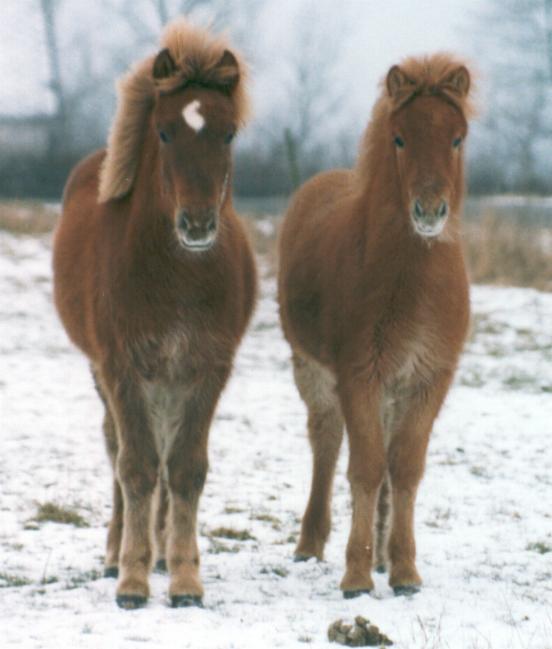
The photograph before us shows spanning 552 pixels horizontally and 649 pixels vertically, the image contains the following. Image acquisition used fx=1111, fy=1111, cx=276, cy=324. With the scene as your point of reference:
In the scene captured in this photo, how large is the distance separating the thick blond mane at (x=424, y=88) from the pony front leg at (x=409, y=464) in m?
1.14

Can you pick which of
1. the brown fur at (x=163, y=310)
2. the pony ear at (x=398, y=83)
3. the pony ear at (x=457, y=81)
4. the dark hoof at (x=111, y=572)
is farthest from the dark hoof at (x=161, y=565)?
the pony ear at (x=457, y=81)

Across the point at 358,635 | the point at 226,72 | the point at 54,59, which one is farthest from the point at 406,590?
the point at 54,59

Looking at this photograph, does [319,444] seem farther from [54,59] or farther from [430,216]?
[54,59]

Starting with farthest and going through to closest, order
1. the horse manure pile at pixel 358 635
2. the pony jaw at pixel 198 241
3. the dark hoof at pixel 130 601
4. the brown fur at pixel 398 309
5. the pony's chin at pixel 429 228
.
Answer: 1. the brown fur at pixel 398 309
2. the dark hoof at pixel 130 601
3. the pony's chin at pixel 429 228
4. the pony jaw at pixel 198 241
5. the horse manure pile at pixel 358 635

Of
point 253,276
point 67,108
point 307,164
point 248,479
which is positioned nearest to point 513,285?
point 248,479

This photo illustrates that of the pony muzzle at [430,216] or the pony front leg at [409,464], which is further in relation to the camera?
the pony front leg at [409,464]

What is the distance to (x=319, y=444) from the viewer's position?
602 cm

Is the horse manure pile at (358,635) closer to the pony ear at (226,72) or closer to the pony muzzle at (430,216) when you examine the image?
the pony muzzle at (430,216)

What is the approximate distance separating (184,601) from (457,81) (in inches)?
101

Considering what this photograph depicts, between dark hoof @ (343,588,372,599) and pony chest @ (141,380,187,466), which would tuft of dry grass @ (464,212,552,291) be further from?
pony chest @ (141,380,187,466)

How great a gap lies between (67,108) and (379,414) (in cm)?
2577

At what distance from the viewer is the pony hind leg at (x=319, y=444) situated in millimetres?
5812

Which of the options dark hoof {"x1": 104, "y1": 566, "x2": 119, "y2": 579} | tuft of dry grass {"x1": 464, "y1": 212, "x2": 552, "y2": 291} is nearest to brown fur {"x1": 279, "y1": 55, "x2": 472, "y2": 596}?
dark hoof {"x1": 104, "y1": 566, "x2": 119, "y2": 579}

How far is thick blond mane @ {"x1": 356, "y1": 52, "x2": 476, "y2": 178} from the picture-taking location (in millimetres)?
4934
